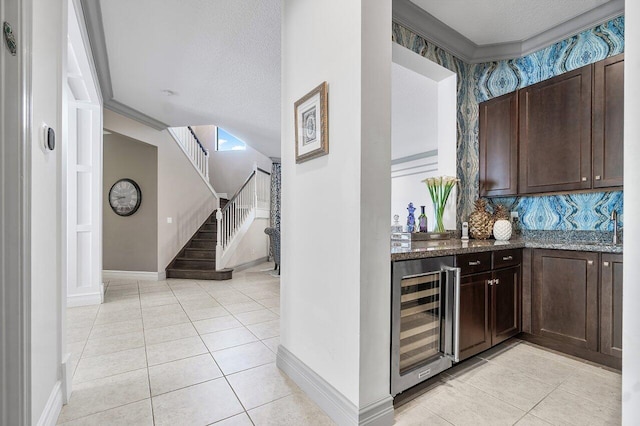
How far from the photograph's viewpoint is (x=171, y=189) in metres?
5.86

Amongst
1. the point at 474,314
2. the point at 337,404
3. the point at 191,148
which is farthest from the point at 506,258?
the point at 191,148

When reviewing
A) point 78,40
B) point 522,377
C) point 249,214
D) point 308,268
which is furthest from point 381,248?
point 249,214

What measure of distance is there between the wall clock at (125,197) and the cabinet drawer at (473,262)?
564 cm

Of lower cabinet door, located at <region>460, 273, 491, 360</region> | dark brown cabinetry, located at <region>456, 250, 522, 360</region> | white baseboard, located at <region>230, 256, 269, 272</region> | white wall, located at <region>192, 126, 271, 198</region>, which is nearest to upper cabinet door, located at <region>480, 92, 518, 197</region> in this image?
dark brown cabinetry, located at <region>456, 250, 522, 360</region>

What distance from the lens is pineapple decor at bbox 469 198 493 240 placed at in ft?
9.78

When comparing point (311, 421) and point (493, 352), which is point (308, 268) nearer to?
point (311, 421)

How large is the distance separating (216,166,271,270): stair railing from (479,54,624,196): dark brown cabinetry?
4.70 metres

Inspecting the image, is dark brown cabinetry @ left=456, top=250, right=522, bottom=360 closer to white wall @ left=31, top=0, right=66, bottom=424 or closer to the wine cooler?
the wine cooler

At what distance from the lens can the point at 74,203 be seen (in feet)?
12.4

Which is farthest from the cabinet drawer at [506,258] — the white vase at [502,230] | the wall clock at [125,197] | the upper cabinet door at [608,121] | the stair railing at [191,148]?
the stair railing at [191,148]

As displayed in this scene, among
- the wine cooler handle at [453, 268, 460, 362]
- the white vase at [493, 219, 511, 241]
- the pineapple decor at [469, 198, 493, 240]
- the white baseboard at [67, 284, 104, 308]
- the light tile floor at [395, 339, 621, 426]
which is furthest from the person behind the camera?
the white baseboard at [67, 284, 104, 308]

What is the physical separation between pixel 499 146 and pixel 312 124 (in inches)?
89.4

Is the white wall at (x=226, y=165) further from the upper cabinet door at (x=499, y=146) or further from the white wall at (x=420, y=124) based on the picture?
the upper cabinet door at (x=499, y=146)

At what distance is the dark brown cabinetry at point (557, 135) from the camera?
91.8 inches
